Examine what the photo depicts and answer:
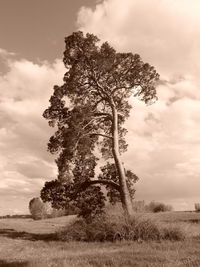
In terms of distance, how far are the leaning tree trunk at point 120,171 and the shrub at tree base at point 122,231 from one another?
1.49 meters

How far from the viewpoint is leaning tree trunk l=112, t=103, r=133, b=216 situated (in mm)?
25025

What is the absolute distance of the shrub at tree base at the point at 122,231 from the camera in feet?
71.3

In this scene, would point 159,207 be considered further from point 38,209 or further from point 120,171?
point 120,171

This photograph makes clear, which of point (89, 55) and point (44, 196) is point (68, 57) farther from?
point (44, 196)

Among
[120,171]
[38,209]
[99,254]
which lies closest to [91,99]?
[120,171]

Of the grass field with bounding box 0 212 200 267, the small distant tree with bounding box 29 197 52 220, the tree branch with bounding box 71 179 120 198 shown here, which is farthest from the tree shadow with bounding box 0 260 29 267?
the small distant tree with bounding box 29 197 52 220

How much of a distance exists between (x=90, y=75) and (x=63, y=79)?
190 cm

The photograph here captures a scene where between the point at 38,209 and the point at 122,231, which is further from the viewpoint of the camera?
the point at 38,209

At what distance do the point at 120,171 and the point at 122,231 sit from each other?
488 centimetres

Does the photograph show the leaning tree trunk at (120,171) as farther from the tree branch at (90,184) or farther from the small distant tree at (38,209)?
the small distant tree at (38,209)

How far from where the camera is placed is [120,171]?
25.9 meters

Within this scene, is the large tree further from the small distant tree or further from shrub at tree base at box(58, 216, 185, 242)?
the small distant tree

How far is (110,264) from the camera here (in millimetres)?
13438

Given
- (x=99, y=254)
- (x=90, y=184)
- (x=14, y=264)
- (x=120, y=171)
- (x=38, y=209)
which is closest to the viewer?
(x=14, y=264)
